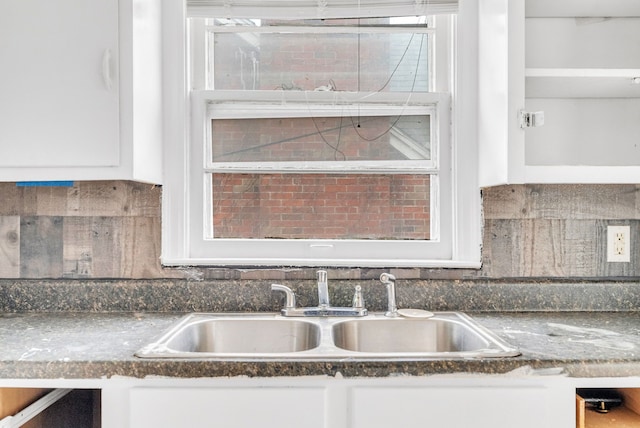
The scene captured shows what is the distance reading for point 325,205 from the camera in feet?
6.15

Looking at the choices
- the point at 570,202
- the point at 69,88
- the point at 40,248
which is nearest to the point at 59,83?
the point at 69,88

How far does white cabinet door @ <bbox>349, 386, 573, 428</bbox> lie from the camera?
117cm

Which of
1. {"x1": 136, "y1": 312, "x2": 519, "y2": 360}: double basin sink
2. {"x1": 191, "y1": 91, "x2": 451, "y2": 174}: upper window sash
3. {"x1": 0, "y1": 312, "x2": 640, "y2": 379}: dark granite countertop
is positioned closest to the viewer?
{"x1": 0, "y1": 312, "x2": 640, "y2": 379}: dark granite countertop

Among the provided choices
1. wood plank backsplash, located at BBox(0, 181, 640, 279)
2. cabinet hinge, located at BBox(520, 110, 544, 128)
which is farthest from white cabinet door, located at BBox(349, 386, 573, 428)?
cabinet hinge, located at BBox(520, 110, 544, 128)

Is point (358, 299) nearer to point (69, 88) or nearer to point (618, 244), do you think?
point (618, 244)

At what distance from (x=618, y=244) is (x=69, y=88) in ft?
6.40

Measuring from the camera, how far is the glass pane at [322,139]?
1859mm

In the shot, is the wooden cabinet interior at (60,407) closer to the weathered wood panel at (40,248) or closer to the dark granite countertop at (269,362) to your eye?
the dark granite countertop at (269,362)

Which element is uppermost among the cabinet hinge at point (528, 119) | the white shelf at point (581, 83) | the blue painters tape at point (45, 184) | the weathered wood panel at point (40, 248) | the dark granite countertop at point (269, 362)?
the white shelf at point (581, 83)

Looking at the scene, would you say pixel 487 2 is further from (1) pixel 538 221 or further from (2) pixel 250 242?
(2) pixel 250 242

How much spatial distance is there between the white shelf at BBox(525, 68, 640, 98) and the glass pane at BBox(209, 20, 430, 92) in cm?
47

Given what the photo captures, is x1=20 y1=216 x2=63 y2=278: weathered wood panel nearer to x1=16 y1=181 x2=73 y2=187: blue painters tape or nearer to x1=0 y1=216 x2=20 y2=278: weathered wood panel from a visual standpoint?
x1=0 y1=216 x2=20 y2=278: weathered wood panel

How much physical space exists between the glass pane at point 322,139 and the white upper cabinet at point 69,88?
0.48 m

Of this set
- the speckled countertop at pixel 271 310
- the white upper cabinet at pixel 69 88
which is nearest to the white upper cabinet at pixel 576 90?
the speckled countertop at pixel 271 310
